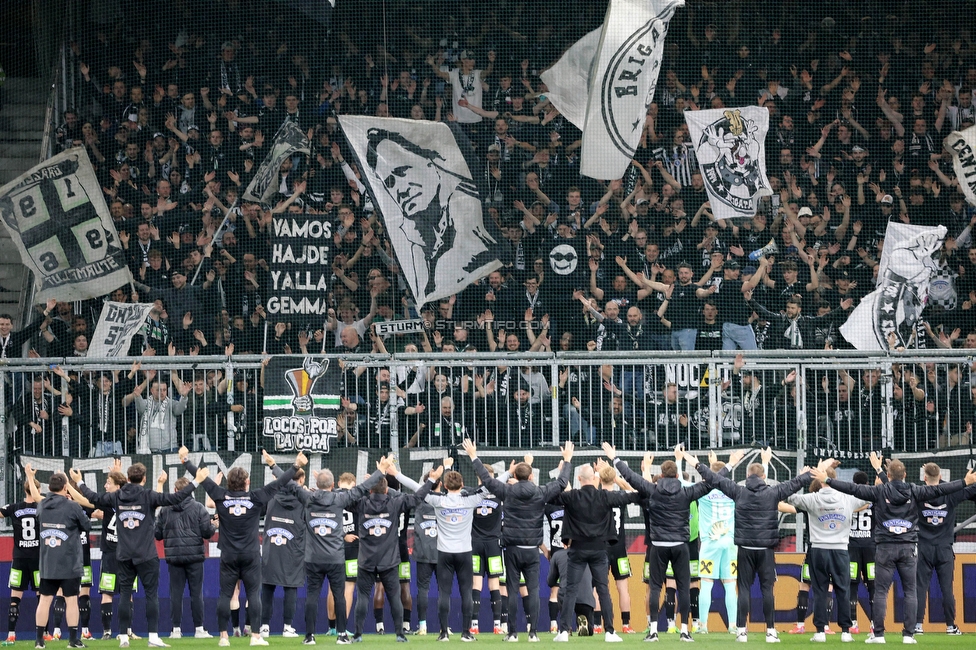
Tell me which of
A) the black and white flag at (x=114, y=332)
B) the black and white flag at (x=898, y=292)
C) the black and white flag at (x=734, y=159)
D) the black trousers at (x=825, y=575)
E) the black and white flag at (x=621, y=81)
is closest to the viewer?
the black trousers at (x=825, y=575)

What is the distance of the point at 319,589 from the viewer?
14242mm

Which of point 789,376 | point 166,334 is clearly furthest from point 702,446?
point 166,334

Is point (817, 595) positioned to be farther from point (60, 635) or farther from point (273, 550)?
point (60, 635)

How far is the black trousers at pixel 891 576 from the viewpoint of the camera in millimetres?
14008

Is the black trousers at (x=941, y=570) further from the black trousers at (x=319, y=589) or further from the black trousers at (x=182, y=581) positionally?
the black trousers at (x=182, y=581)

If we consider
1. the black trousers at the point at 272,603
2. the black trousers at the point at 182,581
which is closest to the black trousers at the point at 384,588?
the black trousers at the point at 272,603

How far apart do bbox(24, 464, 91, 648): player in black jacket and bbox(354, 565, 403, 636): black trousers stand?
2.94m

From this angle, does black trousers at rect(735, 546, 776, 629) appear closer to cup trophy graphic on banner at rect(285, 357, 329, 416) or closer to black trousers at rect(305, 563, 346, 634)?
black trousers at rect(305, 563, 346, 634)

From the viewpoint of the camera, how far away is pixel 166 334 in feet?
63.8

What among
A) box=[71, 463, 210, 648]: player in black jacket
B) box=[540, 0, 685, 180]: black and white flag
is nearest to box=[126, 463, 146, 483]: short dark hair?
box=[71, 463, 210, 648]: player in black jacket

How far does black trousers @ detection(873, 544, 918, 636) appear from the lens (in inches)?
551

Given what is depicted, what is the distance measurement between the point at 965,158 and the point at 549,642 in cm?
1101

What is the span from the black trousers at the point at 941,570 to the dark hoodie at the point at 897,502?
0.66 m

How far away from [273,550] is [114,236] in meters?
7.97
